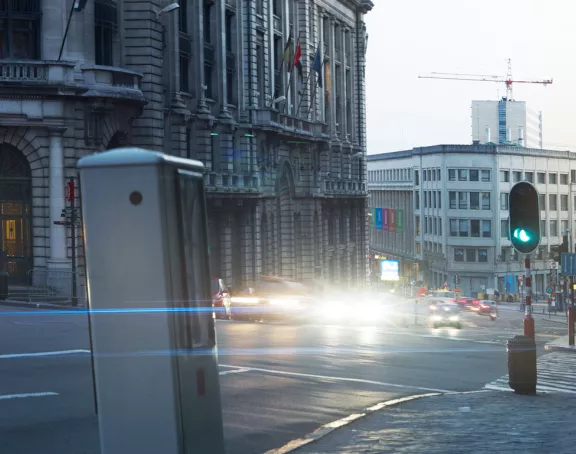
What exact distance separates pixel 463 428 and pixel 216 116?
1990 inches

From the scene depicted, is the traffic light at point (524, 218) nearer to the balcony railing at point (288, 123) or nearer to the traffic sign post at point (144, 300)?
the traffic sign post at point (144, 300)

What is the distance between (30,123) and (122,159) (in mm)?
37193

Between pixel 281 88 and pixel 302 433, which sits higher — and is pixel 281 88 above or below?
above

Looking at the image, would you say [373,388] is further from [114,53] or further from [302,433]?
[114,53]

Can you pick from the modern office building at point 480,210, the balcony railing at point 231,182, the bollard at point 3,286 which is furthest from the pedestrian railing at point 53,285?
the modern office building at point 480,210

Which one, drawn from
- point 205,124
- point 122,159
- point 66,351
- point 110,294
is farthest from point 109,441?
point 205,124

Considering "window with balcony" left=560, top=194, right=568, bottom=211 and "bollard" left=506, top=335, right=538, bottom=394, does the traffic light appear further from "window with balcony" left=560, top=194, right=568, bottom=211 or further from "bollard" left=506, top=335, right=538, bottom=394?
"window with balcony" left=560, top=194, right=568, bottom=211

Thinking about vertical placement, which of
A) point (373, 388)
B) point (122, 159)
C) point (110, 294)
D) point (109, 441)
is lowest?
point (373, 388)

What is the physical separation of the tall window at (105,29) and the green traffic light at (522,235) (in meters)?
32.7

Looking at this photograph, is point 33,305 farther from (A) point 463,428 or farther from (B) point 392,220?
(B) point 392,220

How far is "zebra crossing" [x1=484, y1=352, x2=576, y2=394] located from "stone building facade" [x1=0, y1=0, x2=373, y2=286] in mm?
22375

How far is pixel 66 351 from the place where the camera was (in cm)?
2344

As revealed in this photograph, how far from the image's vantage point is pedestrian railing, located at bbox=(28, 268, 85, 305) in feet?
139

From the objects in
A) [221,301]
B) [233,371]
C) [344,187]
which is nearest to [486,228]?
[344,187]
